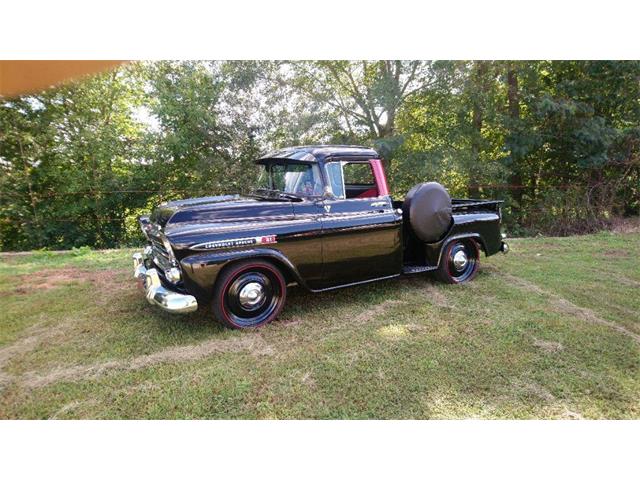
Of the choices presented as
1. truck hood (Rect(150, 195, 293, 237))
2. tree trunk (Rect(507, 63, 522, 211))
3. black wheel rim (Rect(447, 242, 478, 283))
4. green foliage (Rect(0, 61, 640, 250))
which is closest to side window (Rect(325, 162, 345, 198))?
truck hood (Rect(150, 195, 293, 237))

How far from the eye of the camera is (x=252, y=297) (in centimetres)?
347

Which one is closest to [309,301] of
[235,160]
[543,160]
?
[235,160]

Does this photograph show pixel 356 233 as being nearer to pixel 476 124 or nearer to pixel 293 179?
pixel 293 179

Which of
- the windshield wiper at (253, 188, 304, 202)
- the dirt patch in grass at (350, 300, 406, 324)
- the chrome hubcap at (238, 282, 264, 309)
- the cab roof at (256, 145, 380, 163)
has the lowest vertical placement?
the dirt patch in grass at (350, 300, 406, 324)

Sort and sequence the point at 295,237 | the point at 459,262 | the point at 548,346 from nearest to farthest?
the point at 548,346 < the point at 295,237 < the point at 459,262

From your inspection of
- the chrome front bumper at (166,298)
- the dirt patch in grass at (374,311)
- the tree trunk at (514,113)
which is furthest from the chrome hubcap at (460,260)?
the tree trunk at (514,113)

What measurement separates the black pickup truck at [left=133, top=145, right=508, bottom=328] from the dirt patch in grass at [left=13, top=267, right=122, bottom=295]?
136 cm

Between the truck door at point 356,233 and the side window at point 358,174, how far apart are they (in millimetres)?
13

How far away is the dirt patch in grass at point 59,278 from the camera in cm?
466

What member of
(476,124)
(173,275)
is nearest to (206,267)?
(173,275)

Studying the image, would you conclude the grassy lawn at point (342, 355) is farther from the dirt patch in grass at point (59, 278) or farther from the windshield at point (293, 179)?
the windshield at point (293, 179)

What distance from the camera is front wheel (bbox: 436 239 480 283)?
4699 mm

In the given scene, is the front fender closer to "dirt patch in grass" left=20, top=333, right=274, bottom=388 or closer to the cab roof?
"dirt patch in grass" left=20, top=333, right=274, bottom=388

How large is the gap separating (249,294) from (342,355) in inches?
42.5
